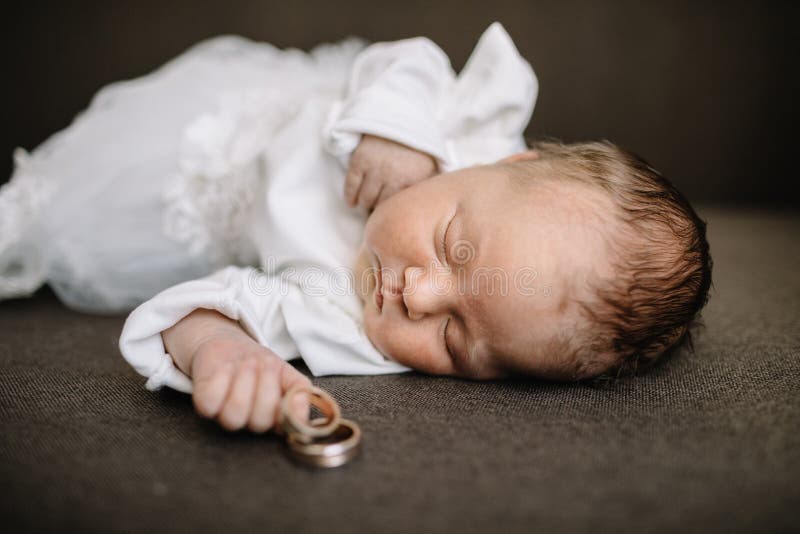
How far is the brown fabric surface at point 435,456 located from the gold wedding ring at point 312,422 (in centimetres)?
3

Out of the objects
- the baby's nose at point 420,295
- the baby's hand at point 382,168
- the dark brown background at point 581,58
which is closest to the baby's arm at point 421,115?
the baby's hand at point 382,168

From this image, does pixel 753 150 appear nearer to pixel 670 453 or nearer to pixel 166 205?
pixel 670 453

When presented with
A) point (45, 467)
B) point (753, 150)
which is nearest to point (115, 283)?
point (45, 467)

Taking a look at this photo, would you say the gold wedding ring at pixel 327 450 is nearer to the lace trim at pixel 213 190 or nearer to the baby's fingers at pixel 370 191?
the baby's fingers at pixel 370 191

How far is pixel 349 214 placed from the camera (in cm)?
A: 98

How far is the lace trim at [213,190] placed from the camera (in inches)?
42.4

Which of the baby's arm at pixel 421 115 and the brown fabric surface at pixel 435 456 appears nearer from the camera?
the brown fabric surface at pixel 435 456

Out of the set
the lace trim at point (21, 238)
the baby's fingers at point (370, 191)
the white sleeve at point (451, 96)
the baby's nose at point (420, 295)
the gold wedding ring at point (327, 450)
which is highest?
the white sleeve at point (451, 96)

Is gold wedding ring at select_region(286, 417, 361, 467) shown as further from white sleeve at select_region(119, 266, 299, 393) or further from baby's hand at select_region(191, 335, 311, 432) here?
white sleeve at select_region(119, 266, 299, 393)

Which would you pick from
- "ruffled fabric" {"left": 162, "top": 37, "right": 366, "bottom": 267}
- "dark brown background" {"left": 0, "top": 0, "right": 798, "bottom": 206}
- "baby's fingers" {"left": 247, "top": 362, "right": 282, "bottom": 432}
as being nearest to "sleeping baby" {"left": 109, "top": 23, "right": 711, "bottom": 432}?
"baby's fingers" {"left": 247, "top": 362, "right": 282, "bottom": 432}

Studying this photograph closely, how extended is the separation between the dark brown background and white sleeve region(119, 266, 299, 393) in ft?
3.36

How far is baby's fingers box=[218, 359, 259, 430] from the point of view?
0.53 m

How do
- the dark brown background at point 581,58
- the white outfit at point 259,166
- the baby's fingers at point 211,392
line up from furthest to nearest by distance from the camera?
the dark brown background at point 581,58 < the white outfit at point 259,166 < the baby's fingers at point 211,392

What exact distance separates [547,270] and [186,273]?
728 millimetres
